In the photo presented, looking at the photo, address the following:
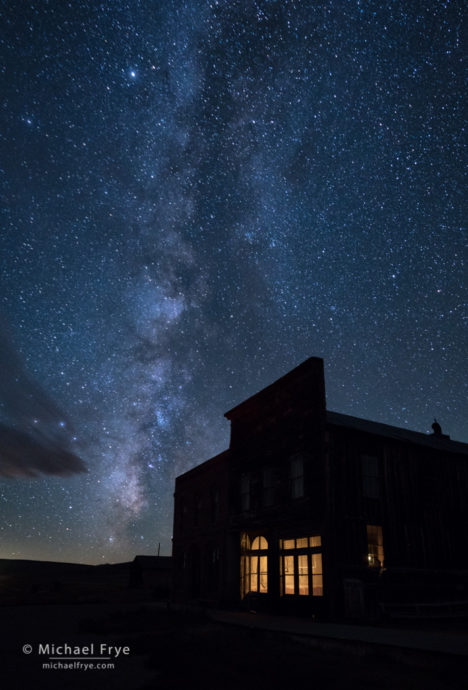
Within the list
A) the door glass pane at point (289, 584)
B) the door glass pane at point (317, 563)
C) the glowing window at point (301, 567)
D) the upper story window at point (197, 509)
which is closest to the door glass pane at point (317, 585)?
the glowing window at point (301, 567)

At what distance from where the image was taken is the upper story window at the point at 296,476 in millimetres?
18156

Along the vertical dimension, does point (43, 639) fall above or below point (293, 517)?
below

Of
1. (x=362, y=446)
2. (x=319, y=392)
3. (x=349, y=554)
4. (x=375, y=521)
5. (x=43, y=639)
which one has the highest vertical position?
(x=319, y=392)

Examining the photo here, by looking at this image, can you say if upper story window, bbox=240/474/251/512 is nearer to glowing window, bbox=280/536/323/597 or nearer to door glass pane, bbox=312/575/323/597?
glowing window, bbox=280/536/323/597

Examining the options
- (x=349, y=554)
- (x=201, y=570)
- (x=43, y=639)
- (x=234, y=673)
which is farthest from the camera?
(x=201, y=570)

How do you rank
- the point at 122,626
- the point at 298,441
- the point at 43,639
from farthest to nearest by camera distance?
the point at 298,441 < the point at 122,626 < the point at 43,639

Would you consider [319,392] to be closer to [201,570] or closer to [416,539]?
[416,539]

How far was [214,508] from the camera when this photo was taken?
26594 mm

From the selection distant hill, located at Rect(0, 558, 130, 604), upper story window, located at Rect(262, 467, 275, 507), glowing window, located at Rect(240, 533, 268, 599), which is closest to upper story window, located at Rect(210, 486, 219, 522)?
glowing window, located at Rect(240, 533, 268, 599)

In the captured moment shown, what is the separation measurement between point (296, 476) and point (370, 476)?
2816 millimetres

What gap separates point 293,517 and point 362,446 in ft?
12.5

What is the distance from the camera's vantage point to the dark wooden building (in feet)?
53.2

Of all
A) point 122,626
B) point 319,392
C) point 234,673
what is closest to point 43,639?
point 122,626

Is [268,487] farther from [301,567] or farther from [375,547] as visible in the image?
[375,547]
